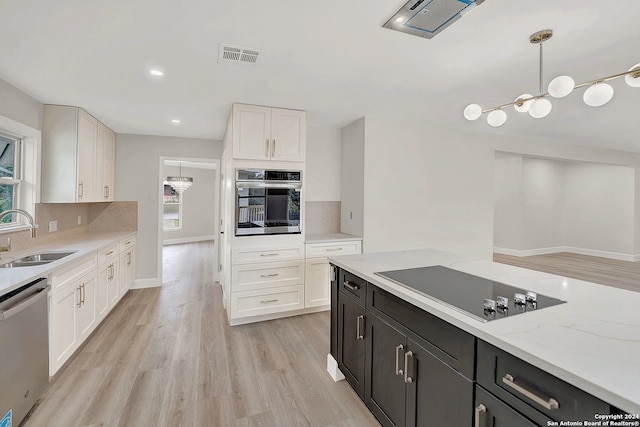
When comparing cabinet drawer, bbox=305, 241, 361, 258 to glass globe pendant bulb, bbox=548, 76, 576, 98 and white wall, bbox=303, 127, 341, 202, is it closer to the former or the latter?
white wall, bbox=303, 127, 341, 202

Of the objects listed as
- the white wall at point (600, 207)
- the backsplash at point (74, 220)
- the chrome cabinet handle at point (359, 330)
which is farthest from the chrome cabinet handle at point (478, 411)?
the white wall at point (600, 207)

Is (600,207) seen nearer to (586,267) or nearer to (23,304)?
(586,267)

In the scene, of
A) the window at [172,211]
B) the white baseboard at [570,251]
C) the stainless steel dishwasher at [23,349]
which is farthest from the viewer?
the window at [172,211]

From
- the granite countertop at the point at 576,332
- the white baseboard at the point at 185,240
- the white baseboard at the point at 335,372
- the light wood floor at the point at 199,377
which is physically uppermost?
the granite countertop at the point at 576,332

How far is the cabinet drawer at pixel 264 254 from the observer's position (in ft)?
10.6

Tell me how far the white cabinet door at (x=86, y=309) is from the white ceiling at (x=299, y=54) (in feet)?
6.03

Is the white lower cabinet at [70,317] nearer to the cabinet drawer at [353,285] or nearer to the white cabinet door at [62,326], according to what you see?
the white cabinet door at [62,326]

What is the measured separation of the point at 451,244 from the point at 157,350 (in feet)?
12.9

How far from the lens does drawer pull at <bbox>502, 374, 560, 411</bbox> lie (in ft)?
2.74

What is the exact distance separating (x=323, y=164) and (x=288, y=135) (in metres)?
0.96

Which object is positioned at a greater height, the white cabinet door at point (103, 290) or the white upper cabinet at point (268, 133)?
the white upper cabinet at point (268, 133)

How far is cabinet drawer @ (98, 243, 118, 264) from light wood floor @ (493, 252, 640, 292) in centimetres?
695

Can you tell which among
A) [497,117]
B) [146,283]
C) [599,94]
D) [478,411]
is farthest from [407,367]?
[146,283]

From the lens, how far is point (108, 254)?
335 centimetres
